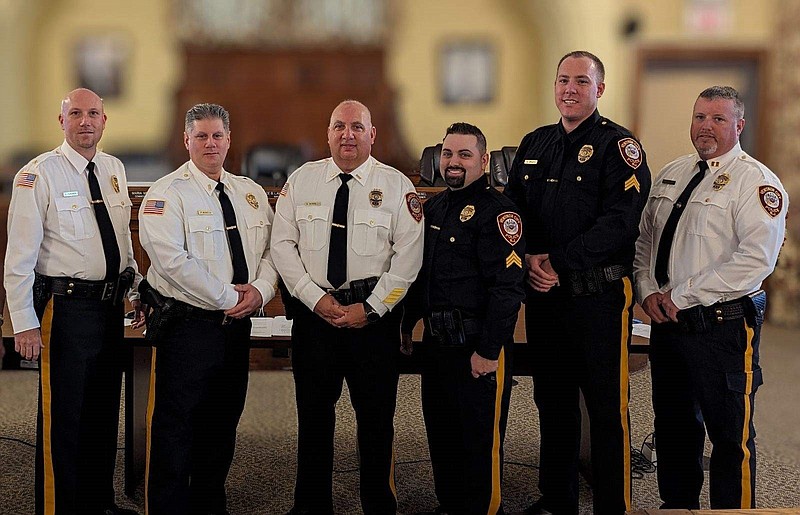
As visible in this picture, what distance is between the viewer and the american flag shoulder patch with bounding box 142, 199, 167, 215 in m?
2.49

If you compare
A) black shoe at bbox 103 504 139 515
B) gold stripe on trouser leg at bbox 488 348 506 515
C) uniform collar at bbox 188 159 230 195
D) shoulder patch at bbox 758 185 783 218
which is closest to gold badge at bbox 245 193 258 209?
uniform collar at bbox 188 159 230 195

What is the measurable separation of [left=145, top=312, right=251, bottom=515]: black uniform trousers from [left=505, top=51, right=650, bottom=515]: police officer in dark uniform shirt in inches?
37.7

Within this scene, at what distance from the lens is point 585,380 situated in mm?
2605

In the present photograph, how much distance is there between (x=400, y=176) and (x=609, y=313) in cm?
78

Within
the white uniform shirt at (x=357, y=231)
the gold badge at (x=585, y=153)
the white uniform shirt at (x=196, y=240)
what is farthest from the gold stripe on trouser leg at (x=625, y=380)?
the white uniform shirt at (x=196, y=240)

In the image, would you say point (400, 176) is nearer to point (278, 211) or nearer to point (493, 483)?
point (278, 211)

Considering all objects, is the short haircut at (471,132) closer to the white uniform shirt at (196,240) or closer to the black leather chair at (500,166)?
the white uniform shirt at (196,240)

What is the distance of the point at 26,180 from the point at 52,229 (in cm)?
16

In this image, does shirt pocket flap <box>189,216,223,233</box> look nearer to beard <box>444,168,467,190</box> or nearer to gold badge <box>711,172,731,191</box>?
beard <box>444,168,467,190</box>

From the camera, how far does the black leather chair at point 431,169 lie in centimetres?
369

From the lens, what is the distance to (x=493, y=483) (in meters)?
2.59

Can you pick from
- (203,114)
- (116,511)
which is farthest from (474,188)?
(116,511)

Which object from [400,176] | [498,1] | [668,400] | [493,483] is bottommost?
[493,483]

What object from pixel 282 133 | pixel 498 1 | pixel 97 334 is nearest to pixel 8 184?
pixel 282 133
